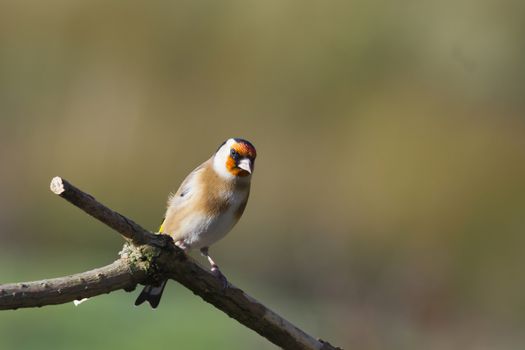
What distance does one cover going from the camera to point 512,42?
23.9 ft

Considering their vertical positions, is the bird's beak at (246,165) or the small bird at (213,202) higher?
the bird's beak at (246,165)

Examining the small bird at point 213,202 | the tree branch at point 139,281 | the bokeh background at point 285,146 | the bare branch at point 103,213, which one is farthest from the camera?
the bokeh background at point 285,146

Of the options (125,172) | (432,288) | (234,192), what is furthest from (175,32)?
(234,192)

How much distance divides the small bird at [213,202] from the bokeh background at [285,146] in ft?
9.54

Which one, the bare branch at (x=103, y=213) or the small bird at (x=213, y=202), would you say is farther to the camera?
the small bird at (x=213, y=202)

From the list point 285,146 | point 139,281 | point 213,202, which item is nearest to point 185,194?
point 213,202

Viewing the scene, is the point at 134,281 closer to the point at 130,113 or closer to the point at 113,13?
the point at 130,113

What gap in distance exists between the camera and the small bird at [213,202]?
3.34m

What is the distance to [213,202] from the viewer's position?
3.35 m

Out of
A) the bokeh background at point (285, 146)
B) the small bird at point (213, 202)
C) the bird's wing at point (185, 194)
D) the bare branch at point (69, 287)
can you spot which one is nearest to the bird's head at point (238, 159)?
the small bird at point (213, 202)

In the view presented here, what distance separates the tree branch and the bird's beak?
0.59 m

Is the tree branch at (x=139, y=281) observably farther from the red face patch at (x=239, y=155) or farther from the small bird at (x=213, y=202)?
the red face patch at (x=239, y=155)

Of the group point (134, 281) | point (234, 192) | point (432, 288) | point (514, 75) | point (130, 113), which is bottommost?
point (134, 281)

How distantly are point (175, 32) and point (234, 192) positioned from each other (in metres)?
4.87
